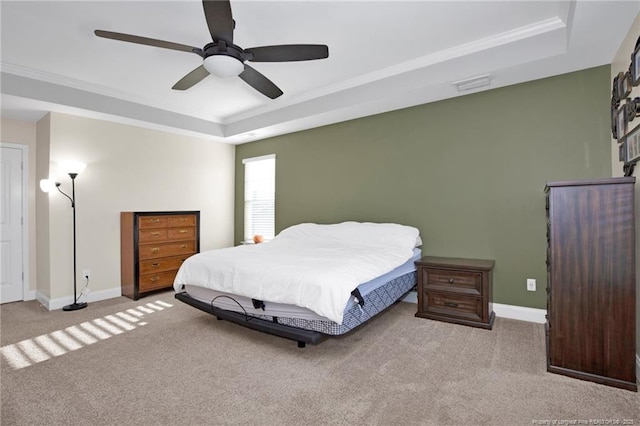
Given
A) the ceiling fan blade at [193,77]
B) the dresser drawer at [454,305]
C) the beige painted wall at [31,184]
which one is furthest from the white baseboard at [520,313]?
the beige painted wall at [31,184]

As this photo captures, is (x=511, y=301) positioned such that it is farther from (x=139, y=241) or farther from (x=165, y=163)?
(x=165, y=163)

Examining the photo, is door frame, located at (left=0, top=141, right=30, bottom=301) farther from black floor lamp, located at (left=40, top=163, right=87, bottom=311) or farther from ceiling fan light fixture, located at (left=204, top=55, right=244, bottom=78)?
ceiling fan light fixture, located at (left=204, top=55, right=244, bottom=78)

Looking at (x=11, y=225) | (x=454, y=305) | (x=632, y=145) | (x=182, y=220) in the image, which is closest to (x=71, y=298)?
(x=11, y=225)

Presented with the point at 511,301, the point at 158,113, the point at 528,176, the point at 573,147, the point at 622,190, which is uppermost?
the point at 158,113

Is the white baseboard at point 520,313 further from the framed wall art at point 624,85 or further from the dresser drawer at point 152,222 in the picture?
the dresser drawer at point 152,222

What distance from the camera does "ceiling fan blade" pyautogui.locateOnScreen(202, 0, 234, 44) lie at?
192cm

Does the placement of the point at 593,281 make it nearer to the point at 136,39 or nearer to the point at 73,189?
the point at 136,39

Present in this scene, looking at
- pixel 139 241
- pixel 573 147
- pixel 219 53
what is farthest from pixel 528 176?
pixel 139 241

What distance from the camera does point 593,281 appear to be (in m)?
2.16

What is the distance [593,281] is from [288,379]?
2.16 metres

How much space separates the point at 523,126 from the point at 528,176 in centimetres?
53

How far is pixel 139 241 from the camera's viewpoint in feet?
14.6

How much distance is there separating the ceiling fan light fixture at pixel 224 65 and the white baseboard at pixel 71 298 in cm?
361

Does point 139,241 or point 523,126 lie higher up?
point 523,126
